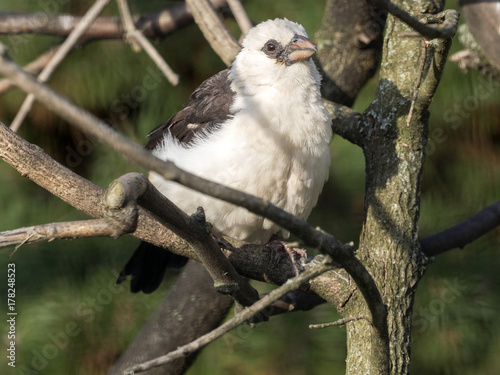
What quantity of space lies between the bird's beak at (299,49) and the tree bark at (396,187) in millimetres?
264

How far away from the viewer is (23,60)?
353 cm

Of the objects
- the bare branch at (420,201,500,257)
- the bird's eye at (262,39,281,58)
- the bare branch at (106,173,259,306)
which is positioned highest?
the bird's eye at (262,39,281,58)

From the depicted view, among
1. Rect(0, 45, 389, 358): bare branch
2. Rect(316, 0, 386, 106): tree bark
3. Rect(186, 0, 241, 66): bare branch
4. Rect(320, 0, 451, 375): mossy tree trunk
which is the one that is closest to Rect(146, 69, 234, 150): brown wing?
Rect(186, 0, 241, 66): bare branch

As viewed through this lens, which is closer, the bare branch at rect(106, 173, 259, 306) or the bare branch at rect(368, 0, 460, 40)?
the bare branch at rect(106, 173, 259, 306)

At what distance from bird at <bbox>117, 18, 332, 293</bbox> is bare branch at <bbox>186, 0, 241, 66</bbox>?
0.28m

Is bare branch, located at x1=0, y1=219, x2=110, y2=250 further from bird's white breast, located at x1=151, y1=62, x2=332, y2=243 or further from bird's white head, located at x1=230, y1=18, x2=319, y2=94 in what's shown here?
bird's white head, located at x1=230, y1=18, x2=319, y2=94

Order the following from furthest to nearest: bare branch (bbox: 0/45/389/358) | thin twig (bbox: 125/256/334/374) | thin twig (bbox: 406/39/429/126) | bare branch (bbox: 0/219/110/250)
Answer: thin twig (bbox: 406/39/429/126) → bare branch (bbox: 0/219/110/250) → thin twig (bbox: 125/256/334/374) → bare branch (bbox: 0/45/389/358)

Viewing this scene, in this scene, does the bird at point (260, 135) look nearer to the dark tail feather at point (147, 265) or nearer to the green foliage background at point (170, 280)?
the dark tail feather at point (147, 265)

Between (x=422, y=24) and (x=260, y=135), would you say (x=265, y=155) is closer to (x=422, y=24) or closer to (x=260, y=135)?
(x=260, y=135)

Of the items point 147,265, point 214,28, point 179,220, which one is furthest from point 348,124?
point 179,220

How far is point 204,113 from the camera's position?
8.34 feet

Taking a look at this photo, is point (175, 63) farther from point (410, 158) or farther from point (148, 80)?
point (410, 158)

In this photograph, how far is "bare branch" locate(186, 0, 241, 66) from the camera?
9.36 ft

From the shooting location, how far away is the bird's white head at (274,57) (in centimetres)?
245
